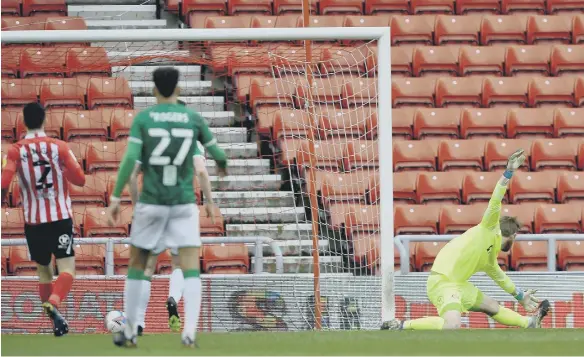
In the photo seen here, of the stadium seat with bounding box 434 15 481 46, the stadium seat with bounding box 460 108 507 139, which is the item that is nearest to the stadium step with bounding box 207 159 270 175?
the stadium seat with bounding box 460 108 507 139

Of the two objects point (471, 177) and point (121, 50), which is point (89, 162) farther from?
point (471, 177)

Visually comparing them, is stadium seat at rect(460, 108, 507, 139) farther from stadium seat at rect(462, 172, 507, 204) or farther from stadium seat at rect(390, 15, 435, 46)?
stadium seat at rect(390, 15, 435, 46)

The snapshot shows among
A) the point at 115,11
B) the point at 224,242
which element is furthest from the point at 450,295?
the point at 115,11

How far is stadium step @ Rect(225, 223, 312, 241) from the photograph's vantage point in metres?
14.0

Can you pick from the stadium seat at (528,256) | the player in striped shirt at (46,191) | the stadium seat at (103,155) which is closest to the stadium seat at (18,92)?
the stadium seat at (103,155)

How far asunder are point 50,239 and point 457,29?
8976 mm

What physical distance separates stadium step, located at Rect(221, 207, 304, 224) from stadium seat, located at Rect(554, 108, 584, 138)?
4742 millimetres

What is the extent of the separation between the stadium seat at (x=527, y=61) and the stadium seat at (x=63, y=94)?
19.9 feet

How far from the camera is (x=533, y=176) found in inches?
653

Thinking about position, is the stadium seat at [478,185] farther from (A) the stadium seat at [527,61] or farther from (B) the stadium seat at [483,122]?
(A) the stadium seat at [527,61]

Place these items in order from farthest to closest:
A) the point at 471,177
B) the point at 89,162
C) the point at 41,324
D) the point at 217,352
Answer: the point at 471,177 → the point at 89,162 → the point at 41,324 → the point at 217,352

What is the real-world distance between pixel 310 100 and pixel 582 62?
5.76m

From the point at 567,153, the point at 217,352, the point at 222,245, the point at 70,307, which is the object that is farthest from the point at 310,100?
the point at 217,352

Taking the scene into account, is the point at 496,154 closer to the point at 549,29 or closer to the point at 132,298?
the point at 549,29
